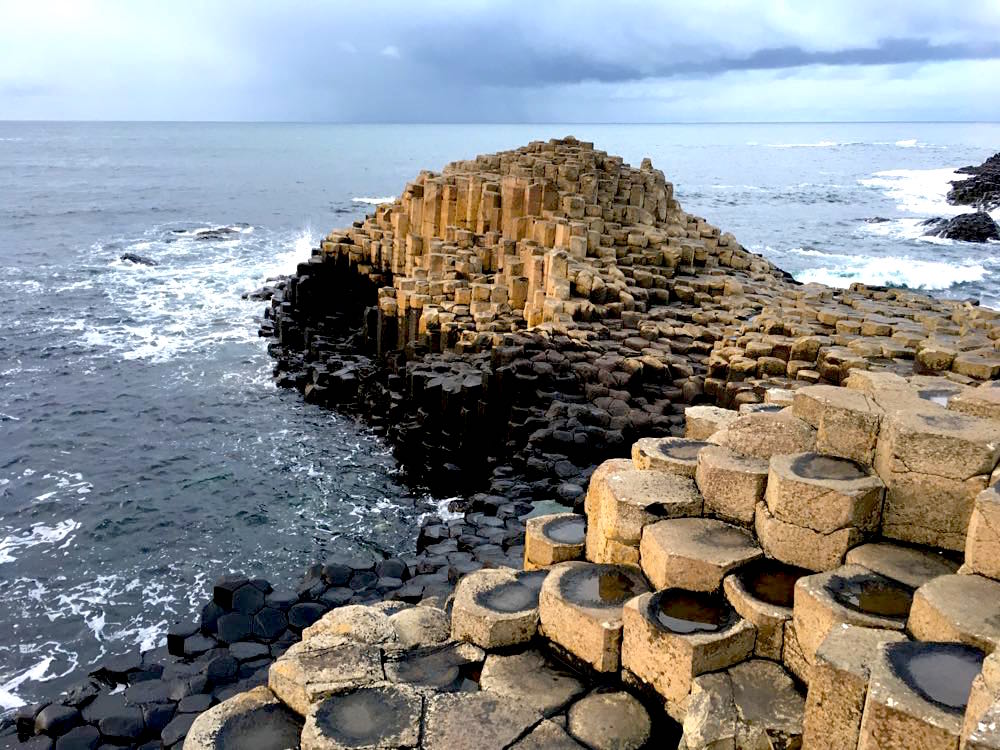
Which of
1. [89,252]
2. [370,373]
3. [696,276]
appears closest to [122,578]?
[370,373]

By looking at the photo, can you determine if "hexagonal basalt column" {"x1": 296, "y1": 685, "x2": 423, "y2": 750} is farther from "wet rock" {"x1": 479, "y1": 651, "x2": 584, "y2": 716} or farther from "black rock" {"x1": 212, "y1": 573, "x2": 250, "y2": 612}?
"black rock" {"x1": 212, "y1": 573, "x2": 250, "y2": 612}

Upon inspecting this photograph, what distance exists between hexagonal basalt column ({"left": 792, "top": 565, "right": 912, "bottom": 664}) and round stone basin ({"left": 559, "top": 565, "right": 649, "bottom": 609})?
1337mm

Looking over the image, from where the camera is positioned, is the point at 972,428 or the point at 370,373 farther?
the point at 370,373

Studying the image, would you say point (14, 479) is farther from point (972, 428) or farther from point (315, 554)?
point (972, 428)

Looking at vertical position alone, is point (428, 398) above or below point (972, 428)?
below

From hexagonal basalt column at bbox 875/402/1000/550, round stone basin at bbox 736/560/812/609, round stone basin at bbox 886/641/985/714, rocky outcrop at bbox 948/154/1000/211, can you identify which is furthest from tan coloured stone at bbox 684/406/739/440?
rocky outcrop at bbox 948/154/1000/211

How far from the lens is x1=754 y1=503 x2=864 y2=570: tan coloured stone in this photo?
5676 mm

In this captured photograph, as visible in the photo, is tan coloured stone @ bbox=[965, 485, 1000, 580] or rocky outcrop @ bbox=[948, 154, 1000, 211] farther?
rocky outcrop @ bbox=[948, 154, 1000, 211]

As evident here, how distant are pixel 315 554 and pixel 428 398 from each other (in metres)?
4.76

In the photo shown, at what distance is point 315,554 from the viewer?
13.2m

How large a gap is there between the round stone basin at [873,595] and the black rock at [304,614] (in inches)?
263


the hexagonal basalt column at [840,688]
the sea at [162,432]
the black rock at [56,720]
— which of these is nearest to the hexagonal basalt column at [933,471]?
the hexagonal basalt column at [840,688]

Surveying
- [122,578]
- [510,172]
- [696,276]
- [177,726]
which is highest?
[510,172]

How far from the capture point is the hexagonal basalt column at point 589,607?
→ 229 inches
